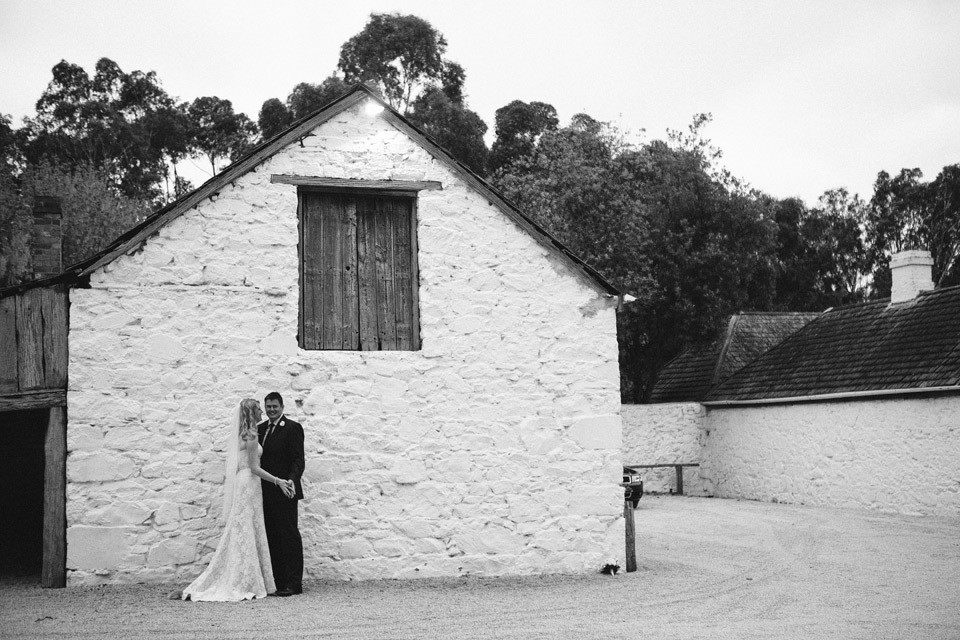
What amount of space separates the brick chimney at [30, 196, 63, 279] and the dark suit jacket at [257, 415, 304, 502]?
366 centimetres

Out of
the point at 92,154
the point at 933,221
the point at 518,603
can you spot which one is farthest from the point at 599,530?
the point at 933,221

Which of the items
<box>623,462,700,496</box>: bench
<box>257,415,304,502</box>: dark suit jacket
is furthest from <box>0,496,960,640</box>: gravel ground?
<box>623,462,700,496</box>: bench

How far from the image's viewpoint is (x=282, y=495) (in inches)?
362

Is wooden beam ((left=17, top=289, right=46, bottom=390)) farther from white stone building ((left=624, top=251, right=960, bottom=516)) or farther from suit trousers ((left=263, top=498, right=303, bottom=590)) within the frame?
white stone building ((left=624, top=251, right=960, bottom=516))

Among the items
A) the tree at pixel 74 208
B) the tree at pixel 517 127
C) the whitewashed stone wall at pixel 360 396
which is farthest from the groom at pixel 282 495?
the tree at pixel 517 127

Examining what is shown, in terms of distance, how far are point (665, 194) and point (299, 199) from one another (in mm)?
20262

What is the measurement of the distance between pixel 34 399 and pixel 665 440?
17874 millimetres

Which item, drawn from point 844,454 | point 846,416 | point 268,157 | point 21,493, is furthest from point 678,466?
point 268,157

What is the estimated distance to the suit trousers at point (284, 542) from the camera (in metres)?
9.09

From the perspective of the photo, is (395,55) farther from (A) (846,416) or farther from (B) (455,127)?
(A) (846,416)

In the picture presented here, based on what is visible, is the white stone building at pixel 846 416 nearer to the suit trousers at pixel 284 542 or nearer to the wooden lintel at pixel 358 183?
the wooden lintel at pixel 358 183

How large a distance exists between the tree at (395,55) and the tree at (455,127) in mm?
2479

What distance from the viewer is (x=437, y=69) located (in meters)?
42.4

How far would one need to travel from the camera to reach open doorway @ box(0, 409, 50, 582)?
11413 millimetres
